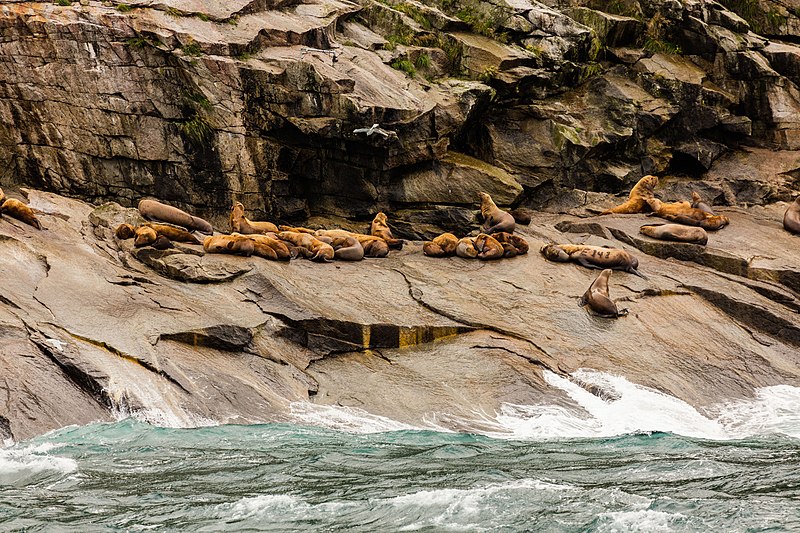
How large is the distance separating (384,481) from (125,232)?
8933 mm

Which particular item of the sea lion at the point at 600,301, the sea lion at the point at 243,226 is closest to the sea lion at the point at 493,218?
the sea lion at the point at 600,301

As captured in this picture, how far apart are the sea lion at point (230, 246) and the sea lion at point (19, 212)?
2876mm

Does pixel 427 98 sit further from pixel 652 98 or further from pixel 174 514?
pixel 174 514

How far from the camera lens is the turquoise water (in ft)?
23.4

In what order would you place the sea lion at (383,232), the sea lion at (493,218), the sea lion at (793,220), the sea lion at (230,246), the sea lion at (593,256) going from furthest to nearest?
the sea lion at (793,220) → the sea lion at (493,218) → the sea lion at (383,232) → the sea lion at (593,256) → the sea lion at (230,246)

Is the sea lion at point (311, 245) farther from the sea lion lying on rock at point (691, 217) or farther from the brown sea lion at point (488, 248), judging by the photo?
the sea lion lying on rock at point (691, 217)

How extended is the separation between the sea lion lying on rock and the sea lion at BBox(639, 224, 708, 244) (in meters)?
0.62

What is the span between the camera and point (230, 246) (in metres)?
15.0

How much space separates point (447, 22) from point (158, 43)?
819 centimetres

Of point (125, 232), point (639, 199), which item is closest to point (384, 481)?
point (125, 232)

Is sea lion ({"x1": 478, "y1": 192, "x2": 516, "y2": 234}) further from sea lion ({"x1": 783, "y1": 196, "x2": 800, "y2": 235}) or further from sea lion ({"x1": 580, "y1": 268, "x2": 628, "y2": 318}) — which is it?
sea lion ({"x1": 783, "y1": 196, "x2": 800, "y2": 235})

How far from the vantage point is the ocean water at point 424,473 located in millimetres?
7168

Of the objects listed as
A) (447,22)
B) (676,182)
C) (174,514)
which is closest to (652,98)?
(676,182)

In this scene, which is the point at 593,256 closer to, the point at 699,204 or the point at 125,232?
the point at 699,204
